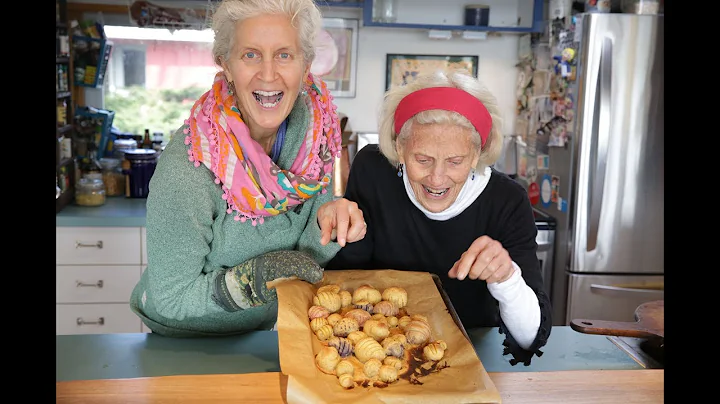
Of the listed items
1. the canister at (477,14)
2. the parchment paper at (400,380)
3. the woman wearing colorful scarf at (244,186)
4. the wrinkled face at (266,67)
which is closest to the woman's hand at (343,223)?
the woman wearing colorful scarf at (244,186)

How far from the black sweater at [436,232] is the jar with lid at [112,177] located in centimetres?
210

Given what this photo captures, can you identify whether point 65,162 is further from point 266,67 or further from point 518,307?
point 518,307

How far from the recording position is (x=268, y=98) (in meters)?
1.39

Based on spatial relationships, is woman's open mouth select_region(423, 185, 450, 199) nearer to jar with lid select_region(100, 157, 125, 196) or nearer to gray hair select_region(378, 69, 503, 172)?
gray hair select_region(378, 69, 503, 172)

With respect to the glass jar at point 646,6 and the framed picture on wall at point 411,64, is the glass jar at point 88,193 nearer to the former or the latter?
the framed picture on wall at point 411,64

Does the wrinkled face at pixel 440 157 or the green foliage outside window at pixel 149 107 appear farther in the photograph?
the green foliage outside window at pixel 149 107

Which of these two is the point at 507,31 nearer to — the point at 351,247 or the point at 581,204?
the point at 581,204

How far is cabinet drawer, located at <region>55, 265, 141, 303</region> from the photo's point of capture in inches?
117

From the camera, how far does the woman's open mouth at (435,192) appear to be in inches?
58.0

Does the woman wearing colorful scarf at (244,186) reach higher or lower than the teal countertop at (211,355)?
higher

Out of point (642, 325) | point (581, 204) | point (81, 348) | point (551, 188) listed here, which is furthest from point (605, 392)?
point (551, 188)

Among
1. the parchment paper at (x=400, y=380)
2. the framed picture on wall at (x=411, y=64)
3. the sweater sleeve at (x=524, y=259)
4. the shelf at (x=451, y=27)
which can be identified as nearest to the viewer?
the parchment paper at (x=400, y=380)

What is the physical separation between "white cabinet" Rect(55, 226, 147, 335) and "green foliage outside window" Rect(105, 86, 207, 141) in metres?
0.80

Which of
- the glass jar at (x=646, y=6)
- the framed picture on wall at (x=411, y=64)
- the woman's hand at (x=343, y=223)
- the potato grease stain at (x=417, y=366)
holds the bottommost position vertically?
the potato grease stain at (x=417, y=366)
